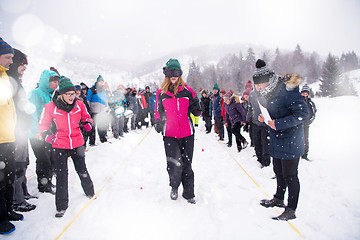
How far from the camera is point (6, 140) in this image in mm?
2775

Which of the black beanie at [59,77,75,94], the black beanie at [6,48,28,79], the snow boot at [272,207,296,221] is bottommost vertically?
the snow boot at [272,207,296,221]

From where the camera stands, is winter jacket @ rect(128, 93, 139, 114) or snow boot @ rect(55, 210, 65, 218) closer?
snow boot @ rect(55, 210, 65, 218)

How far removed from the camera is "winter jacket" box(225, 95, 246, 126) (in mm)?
7012

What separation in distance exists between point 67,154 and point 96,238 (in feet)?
5.14

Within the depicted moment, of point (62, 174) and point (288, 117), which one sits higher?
point (288, 117)

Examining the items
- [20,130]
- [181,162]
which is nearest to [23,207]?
[20,130]

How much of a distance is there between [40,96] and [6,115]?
55.4 inches

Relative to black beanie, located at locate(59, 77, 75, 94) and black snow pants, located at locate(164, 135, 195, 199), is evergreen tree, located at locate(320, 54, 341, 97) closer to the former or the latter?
black snow pants, located at locate(164, 135, 195, 199)

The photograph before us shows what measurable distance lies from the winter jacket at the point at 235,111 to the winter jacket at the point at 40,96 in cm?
573

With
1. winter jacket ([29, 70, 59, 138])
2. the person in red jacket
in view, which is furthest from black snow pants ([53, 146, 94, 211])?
winter jacket ([29, 70, 59, 138])

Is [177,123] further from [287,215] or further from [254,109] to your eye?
[254,109]

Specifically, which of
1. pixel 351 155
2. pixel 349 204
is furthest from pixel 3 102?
pixel 351 155

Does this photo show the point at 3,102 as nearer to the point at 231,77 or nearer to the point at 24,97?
the point at 24,97

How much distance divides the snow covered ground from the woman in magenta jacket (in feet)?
1.56
